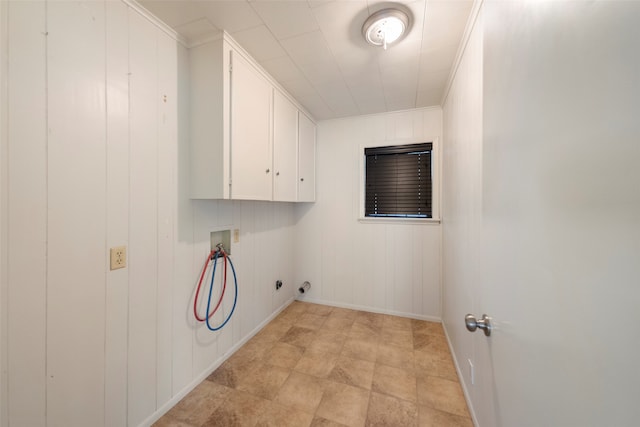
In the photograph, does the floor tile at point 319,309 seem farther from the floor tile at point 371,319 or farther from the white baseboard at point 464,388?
the white baseboard at point 464,388

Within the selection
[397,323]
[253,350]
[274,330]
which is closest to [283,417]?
[253,350]

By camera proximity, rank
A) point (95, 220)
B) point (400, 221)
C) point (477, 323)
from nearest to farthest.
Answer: point (477, 323) < point (95, 220) < point (400, 221)

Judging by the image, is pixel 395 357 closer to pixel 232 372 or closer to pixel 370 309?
pixel 370 309

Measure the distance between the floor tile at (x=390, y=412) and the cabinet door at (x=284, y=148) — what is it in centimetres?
169

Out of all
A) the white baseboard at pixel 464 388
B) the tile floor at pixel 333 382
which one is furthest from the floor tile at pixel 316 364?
the white baseboard at pixel 464 388

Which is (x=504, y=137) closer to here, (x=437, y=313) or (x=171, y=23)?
(x=171, y=23)

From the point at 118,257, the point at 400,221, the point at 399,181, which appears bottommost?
the point at 118,257

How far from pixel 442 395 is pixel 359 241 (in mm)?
1590

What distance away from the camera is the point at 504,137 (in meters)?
0.72

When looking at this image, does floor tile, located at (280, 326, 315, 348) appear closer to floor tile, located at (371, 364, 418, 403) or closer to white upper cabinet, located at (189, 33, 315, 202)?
floor tile, located at (371, 364, 418, 403)

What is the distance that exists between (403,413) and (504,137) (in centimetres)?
166

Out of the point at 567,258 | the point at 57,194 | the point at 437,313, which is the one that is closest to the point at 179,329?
the point at 57,194

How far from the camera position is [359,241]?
285 centimetres

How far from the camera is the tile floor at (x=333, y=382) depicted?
142 centimetres
